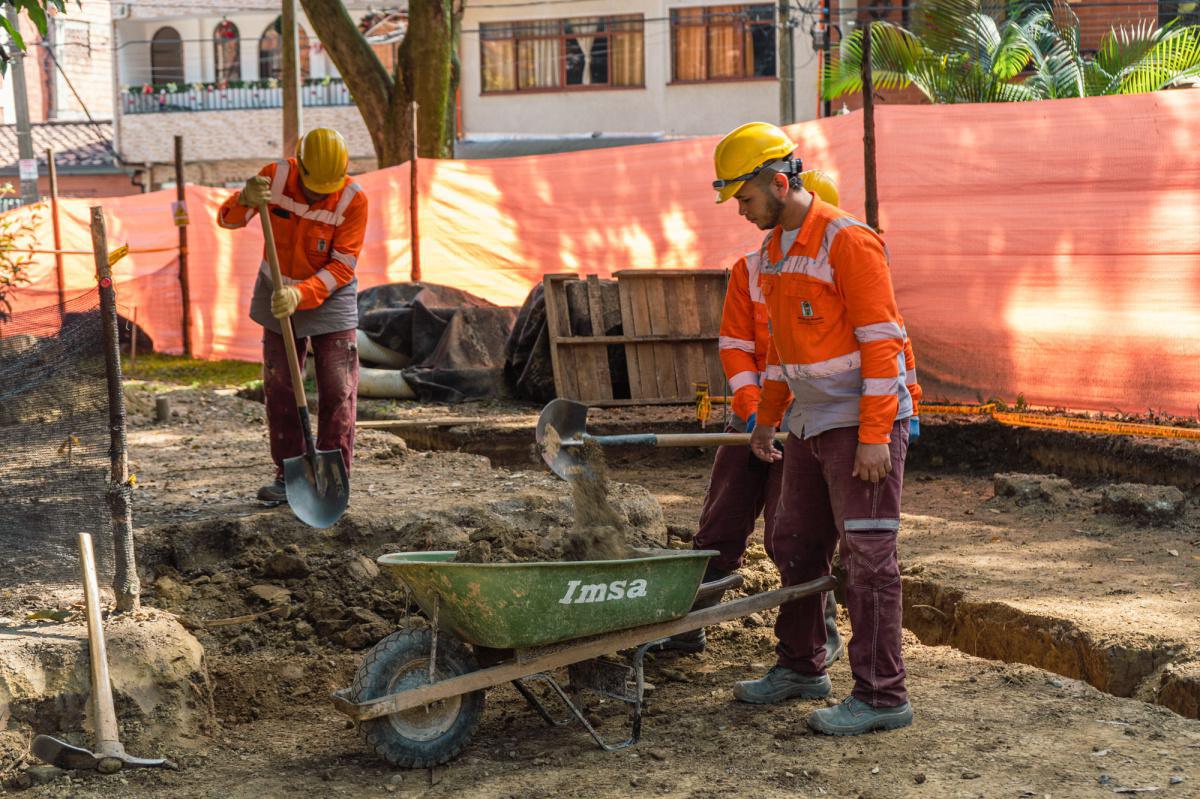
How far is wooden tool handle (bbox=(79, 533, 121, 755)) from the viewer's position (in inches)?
159

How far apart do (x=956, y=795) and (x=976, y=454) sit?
5908 mm

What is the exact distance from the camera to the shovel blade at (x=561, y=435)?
15.9 feet

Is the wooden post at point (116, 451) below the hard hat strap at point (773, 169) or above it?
below

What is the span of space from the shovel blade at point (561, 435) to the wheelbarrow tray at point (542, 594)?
0.72 m

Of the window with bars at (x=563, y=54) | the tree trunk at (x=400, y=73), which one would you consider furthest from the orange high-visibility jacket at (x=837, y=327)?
the window with bars at (x=563, y=54)

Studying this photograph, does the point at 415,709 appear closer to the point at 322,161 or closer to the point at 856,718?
the point at 856,718

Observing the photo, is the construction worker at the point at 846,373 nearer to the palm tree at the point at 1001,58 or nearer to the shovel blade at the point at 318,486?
the shovel blade at the point at 318,486

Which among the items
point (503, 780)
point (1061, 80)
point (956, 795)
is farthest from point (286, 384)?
point (1061, 80)

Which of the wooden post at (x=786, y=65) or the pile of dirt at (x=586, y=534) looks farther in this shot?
the wooden post at (x=786, y=65)

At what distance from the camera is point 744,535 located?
16.6 feet

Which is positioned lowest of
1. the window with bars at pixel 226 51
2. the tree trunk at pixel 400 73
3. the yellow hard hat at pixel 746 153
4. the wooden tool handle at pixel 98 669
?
the wooden tool handle at pixel 98 669

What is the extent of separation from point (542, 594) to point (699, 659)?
1.57 meters

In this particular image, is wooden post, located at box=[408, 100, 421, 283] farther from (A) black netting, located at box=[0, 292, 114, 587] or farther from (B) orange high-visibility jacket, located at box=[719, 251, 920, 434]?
(B) orange high-visibility jacket, located at box=[719, 251, 920, 434]

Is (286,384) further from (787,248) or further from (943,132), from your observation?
(943,132)
